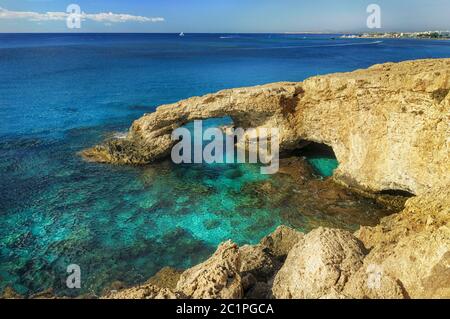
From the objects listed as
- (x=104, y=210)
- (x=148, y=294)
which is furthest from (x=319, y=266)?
(x=104, y=210)

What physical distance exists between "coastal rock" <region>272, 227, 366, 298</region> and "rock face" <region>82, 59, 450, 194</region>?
310 inches

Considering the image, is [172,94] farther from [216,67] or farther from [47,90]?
[216,67]

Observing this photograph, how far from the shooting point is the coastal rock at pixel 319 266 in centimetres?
757

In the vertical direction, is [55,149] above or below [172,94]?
below

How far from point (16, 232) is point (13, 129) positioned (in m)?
20.0

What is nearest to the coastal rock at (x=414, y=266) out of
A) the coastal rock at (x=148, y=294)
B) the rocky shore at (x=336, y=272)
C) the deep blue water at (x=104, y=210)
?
the rocky shore at (x=336, y=272)

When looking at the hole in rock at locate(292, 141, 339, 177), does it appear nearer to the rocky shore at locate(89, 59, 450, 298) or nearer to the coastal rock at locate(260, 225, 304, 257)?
the rocky shore at locate(89, 59, 450, 298)

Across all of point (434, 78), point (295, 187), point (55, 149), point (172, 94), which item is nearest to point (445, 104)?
point (434, 78)

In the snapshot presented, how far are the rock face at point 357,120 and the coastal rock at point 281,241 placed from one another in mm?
6582

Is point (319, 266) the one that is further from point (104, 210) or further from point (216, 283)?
point (104, 210)

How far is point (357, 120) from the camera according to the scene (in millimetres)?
19953

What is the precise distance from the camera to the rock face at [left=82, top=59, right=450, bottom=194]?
645 inches

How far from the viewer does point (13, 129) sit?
108 ft

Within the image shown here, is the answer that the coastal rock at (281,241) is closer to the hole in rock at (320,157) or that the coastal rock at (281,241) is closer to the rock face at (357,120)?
the rock face at (357,120)
